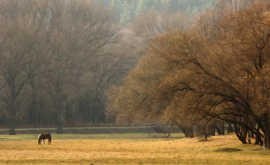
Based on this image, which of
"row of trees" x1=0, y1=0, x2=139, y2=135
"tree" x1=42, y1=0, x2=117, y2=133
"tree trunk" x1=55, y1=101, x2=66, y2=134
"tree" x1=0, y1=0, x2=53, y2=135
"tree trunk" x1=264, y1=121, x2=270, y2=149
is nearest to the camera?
"tree trunk" x1=264, y1=121, x2=270, y2=149

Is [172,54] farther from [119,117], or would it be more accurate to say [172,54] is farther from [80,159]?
[119,117]

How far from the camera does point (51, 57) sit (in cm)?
8444

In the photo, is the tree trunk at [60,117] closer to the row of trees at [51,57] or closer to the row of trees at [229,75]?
the row of trees at [51,57]

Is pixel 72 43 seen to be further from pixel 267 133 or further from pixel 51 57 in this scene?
pixel 267 133

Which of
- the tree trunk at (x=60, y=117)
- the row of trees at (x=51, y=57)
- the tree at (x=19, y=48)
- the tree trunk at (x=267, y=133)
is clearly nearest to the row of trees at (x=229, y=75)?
the tree trunk at (x=267, y=133)

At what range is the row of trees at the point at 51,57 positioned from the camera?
77.8 m

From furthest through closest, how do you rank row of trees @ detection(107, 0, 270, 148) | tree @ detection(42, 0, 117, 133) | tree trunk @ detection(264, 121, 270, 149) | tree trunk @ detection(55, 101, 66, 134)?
tree @ detection(42, 0, 117, 133) < tree trunk @ detection(55, 101, 66, 134) < tree trunk @ detection(264, 121, 270, 149) < row of trees @ detection(107, 0, 270, 148)

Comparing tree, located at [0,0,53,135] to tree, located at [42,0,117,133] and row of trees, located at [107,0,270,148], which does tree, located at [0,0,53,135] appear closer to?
tree, located at [42,0,117,133]

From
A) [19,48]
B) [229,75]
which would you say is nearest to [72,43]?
[19,48]

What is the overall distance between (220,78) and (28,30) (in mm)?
47351

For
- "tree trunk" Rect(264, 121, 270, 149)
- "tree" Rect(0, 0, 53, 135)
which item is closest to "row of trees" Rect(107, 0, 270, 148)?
"tree trunk" Rect(264, 121, 270, 149)

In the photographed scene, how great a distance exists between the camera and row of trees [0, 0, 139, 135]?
77.8 metres

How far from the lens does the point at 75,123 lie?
102250 mm

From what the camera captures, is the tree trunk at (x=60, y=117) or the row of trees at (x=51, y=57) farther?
the tree trunk at (x=60, y=117)
